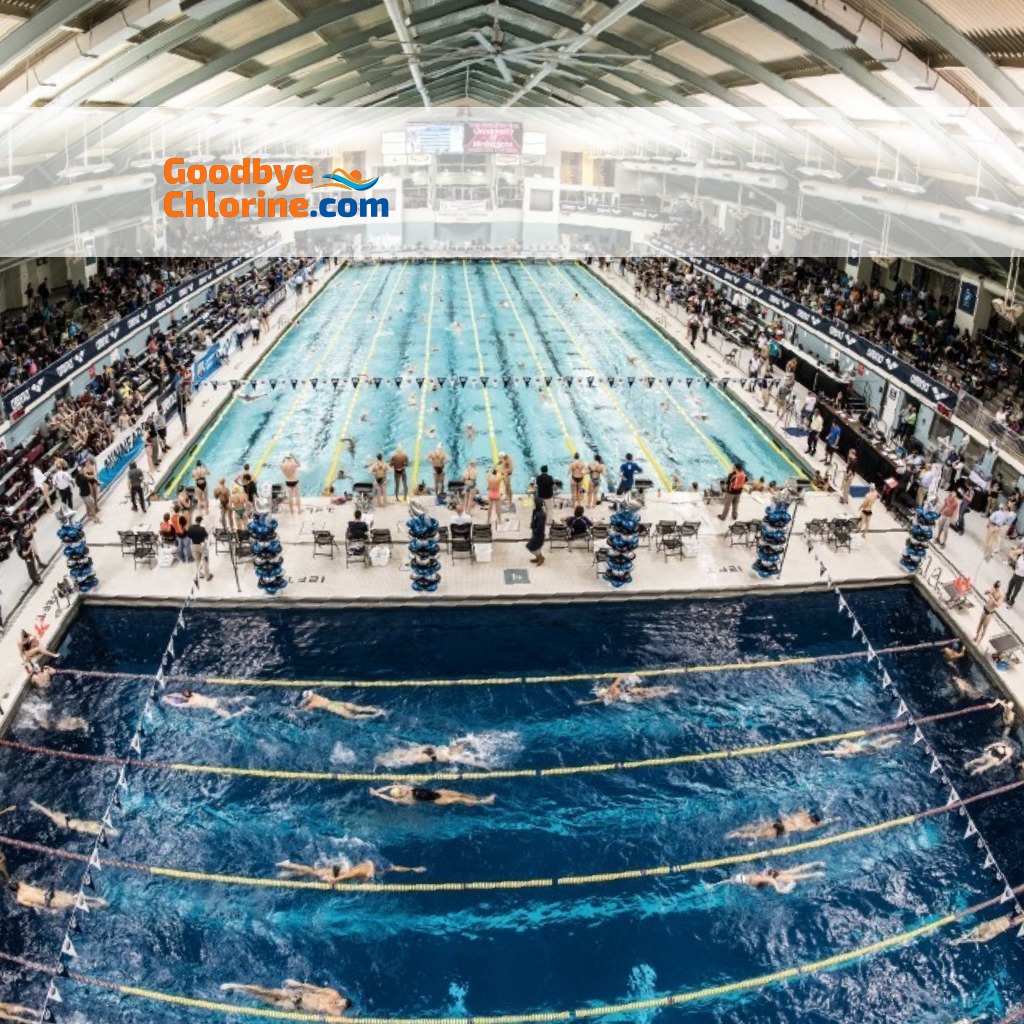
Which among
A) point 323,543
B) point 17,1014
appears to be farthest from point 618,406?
point 17,1014

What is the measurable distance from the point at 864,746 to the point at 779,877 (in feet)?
9.11

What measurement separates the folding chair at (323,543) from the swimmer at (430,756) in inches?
208

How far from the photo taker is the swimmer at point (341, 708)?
37.7 feet

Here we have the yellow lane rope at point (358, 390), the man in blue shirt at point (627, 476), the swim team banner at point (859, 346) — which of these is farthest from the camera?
the yellow lane rope at point (358, 390)

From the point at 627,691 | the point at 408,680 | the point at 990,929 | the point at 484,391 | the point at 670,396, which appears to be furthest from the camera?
the point at 670,396

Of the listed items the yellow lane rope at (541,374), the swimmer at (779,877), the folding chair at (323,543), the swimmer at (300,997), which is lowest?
the swimmer at (300,997)

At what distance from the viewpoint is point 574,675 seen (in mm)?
12383

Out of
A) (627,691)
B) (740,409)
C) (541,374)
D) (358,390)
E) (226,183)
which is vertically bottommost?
(627,691)

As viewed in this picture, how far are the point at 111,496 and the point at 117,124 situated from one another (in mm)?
11095

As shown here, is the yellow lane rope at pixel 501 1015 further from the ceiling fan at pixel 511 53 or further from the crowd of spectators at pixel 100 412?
the ceiling fan at pixel 511 53

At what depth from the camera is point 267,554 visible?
13.6m

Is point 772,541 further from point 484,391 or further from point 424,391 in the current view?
point 424,391

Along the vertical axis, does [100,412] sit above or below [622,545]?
above

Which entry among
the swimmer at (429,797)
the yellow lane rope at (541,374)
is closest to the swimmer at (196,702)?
the swimmer at (429,797)
